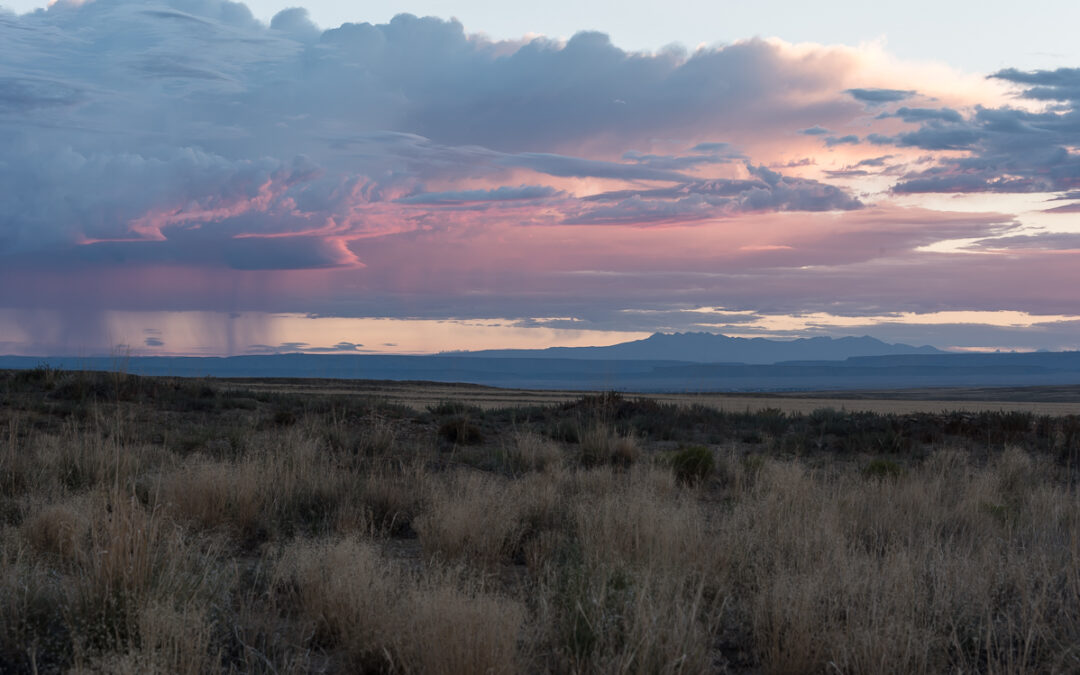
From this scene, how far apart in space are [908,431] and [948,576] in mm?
15909

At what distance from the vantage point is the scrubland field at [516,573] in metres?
4.63

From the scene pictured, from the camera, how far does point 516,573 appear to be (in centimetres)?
712

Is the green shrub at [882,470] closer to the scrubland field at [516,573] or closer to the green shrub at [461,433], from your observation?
the scrubland field at [516,573]

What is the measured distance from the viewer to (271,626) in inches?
199

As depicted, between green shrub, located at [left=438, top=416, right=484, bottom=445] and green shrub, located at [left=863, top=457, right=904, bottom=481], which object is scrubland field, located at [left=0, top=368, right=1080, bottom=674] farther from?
green shrub, located at [left=438, top=416, right=484, bottom=445]

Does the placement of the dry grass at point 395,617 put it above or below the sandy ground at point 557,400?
above

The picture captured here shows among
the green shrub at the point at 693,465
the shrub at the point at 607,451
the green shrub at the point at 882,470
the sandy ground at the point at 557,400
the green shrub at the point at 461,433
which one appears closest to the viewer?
the green shrub at the point at 693,465

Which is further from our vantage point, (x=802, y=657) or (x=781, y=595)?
(x=781, y=595)

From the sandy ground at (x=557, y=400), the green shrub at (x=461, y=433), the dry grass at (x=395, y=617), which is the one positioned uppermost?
the dry grass at (x=395, y=617)

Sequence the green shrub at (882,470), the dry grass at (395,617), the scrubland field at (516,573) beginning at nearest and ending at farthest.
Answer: the dry grass at (395,617) < the scrubland field at (516,573) < the green shrub at (882,470)

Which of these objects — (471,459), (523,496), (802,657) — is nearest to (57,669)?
(802,657)

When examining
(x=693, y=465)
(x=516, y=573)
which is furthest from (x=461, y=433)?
(x=516, y=573)

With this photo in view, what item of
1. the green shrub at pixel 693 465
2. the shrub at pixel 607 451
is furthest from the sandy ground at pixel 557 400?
the green shrub at pixel 693 465

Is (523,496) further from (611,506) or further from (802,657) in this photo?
(802,657)
